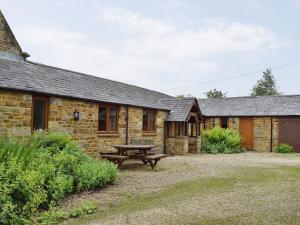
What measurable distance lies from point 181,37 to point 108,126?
693 cm

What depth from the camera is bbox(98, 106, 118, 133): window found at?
15406mm

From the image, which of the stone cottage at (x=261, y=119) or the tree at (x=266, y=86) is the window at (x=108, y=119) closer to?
the stone cottage at (x=261, y=119)

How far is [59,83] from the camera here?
14.2 m

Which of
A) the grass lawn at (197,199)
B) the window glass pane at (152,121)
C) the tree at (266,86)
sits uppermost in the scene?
the tree at (266,86)

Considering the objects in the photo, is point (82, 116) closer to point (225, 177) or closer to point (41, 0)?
point (41, 0)

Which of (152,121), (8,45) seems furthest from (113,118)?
(8,45)

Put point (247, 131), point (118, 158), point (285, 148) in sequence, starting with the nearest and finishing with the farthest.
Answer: point (118, 158) < point (285, 148) < point (247, 131)

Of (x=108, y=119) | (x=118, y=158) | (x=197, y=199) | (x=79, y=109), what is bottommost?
(x=197, y=199)

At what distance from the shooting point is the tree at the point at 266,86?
60.4m

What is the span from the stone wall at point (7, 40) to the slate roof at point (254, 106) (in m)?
16.7

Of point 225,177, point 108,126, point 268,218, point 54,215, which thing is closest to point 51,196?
point 54,215

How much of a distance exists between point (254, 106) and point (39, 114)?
1860 centimetres

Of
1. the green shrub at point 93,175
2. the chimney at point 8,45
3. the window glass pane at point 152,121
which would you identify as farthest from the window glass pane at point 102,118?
the green shrub at point 93,175

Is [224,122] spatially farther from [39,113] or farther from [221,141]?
[39,113]
